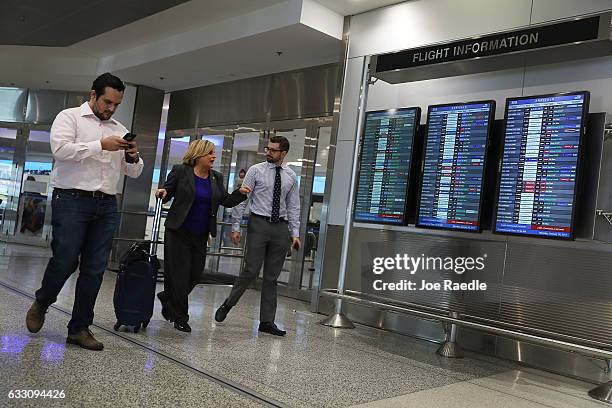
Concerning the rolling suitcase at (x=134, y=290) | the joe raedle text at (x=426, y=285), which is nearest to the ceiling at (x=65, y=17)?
the rolling suitcase at (x=134, y=290)

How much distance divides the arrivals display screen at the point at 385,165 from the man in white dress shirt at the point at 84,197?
268 centimetres

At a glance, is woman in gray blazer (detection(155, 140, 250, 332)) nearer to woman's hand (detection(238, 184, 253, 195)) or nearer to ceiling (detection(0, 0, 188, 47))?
woman's hand (detection(238, 184, 253, 195))

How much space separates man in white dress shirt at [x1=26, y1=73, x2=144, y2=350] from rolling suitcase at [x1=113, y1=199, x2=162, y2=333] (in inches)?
22.1

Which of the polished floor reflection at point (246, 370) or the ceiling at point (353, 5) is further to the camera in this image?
the ceiling at point (353, 5)

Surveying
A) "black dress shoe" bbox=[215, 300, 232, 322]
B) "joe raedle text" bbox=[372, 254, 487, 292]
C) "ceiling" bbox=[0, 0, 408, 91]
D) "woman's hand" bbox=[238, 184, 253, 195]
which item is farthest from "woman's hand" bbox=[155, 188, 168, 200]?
"ceiling" bbox=[0, 0, 408, 91]

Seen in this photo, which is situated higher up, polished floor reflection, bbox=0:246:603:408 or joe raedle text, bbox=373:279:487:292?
joe raedle text, bbox=373:279:487:292

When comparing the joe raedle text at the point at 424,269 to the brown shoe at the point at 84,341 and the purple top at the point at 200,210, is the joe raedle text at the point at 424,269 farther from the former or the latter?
the brown shoe at the point at 84,341

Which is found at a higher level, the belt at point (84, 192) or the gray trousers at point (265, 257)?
the belt at point (84, 192)

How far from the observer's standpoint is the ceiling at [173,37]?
6.52 metres

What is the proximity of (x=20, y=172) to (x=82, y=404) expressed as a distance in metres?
12.2

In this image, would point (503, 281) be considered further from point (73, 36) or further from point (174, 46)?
point (73, 36)

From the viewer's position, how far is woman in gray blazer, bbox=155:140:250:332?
423 cm

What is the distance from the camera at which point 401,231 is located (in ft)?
18.3

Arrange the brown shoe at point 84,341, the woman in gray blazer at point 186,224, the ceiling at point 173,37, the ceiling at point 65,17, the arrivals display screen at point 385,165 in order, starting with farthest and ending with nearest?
the ceiling at point 65,17 < the ceiling at point 173,37 < the arrivals display screen at point 385,165 < the woman in gray blazer at point 186,224 < the brown shoe at point 84,341
